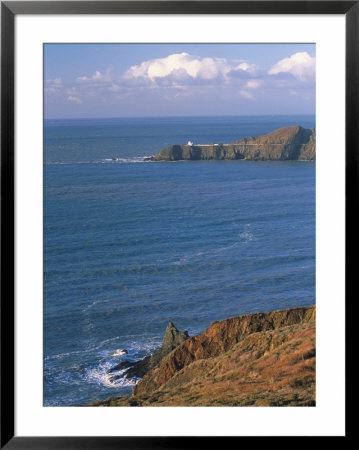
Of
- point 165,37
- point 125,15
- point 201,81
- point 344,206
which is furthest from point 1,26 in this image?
point 201,81

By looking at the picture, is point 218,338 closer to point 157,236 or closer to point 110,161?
point 110,161

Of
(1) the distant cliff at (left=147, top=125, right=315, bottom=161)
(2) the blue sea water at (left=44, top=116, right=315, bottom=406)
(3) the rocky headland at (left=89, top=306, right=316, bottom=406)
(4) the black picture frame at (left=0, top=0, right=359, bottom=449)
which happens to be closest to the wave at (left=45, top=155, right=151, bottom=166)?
(2) the blue sea water at (left=44, top=116, right=315, bottom=406)

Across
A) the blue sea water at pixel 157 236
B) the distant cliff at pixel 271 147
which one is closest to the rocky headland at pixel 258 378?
the distant cliff at pixel 271 147

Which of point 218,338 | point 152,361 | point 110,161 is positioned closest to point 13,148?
point 218,338

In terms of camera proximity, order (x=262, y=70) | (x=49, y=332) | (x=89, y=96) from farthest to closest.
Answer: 1. (x=89, y=96)
2. (x=262, y=70)
3. (x=49, y=332)

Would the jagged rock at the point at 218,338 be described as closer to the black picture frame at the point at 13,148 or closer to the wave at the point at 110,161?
the black picture frame at the point at 13,148

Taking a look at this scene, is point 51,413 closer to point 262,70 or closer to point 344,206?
point 344,206
